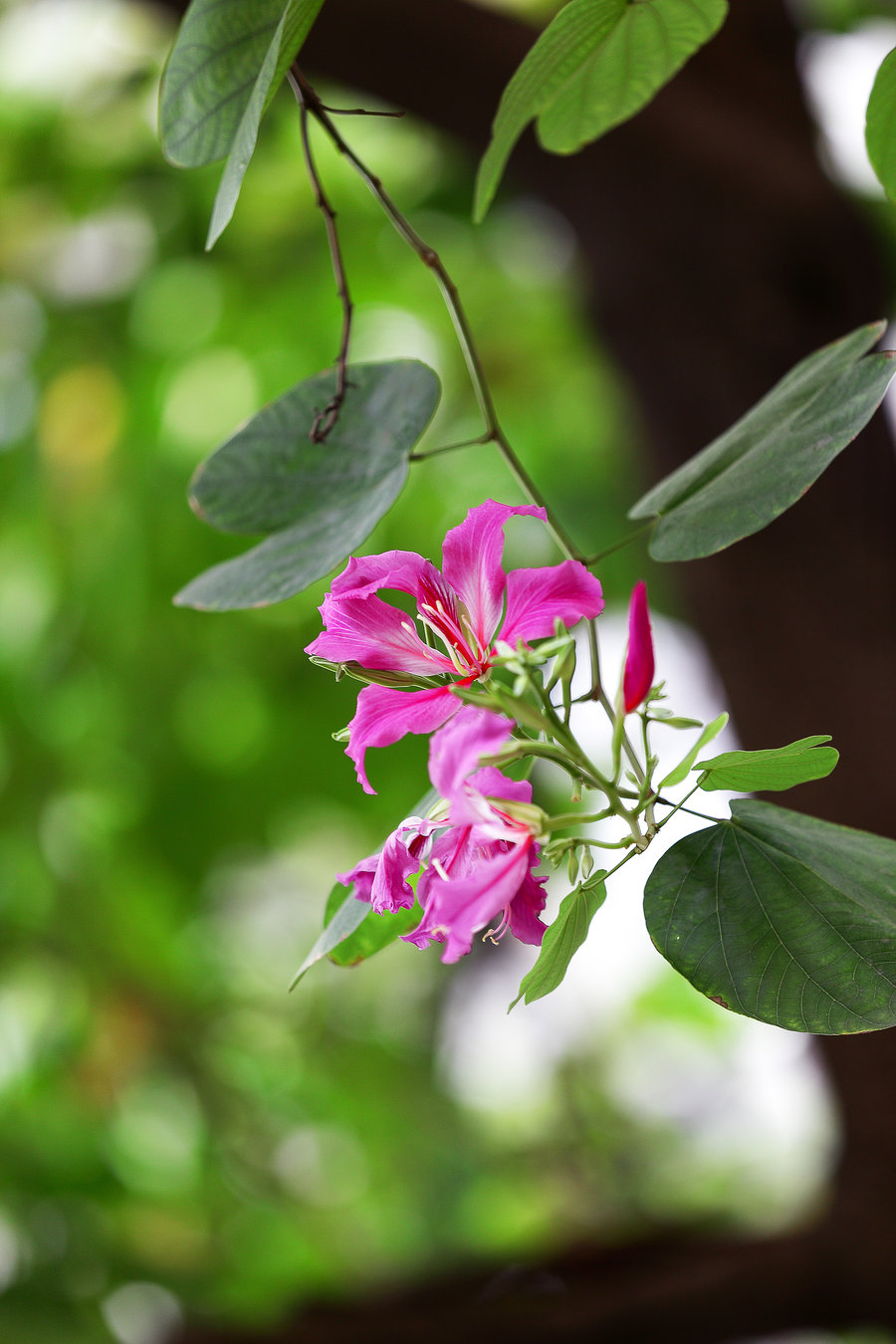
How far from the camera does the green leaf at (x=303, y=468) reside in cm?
35

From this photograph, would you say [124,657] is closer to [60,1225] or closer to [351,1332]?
[60,1225]

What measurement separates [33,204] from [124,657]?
1.87ft

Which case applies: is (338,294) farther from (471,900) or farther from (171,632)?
(171,632)

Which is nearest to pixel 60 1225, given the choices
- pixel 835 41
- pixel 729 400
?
pixel 729 400

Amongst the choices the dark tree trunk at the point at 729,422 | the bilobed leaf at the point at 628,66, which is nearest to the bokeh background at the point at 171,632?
the dark tree trunk at the point at 729,422

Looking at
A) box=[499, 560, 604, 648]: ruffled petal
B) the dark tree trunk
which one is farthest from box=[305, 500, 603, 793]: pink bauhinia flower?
the dark tree trunk

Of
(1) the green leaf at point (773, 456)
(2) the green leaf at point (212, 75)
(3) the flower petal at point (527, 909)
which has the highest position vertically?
(2) the green leaf at point (212, 75)

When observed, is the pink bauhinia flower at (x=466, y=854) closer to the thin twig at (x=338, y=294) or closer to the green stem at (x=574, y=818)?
the green stem at (x=574, y=818)

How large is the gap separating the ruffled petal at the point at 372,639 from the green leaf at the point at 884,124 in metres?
0.18

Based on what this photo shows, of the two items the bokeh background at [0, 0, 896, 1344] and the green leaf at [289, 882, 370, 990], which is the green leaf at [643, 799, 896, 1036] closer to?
the green leaf at [289, 882, 370, 990]

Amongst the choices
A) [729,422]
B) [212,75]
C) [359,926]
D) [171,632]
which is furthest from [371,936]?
[171,632]

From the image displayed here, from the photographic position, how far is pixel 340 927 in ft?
0.98

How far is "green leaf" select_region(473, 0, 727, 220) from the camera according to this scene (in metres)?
0.31

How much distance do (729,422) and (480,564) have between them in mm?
771
